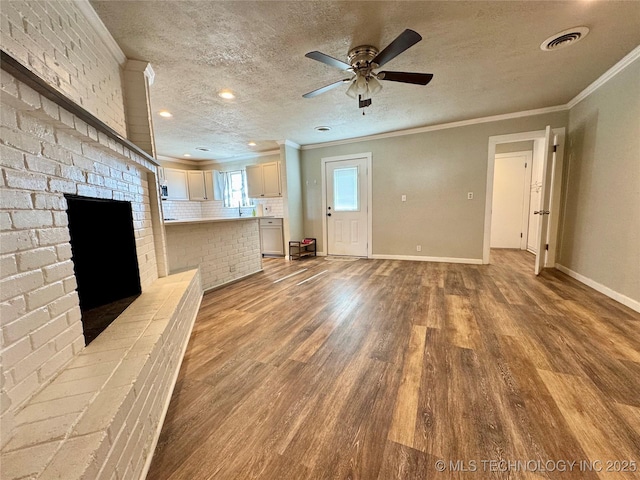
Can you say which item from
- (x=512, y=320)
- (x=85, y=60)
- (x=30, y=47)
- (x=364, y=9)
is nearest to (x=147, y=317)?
(x=30, y=47)

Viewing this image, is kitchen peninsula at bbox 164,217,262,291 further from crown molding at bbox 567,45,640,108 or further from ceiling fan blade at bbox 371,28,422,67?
crown molding at bbox 567,45,640,108

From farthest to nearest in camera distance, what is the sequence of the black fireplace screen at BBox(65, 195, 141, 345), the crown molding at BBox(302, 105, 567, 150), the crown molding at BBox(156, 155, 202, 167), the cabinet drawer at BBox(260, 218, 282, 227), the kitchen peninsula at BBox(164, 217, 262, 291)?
the crown molding at BBox(156, 155, 202, 167)
the cabinet drawer at BBox(260, 218, 282, 227)
the crown molding at BBox(302, 105, 567, 150)
the kitchen peninsula at BBox(164, 217, 262, 291)
the black fireplace screen at BBox(65, 195, 141, 345)

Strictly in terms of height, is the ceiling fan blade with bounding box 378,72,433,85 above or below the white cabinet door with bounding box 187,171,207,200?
above

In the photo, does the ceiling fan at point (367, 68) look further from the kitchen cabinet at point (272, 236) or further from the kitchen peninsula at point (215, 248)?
the kitchen cabinet at point (272, 236)

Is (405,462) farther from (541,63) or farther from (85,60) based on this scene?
(541,63)

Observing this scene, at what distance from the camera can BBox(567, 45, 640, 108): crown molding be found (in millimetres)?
2260

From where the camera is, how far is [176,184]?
5.82m

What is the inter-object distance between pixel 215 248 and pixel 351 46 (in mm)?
2631

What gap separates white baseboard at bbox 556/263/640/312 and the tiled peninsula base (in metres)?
3.74

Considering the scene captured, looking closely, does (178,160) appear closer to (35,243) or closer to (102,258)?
(102,258)

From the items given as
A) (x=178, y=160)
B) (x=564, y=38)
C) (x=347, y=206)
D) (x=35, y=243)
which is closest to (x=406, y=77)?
(x=564, y=38)

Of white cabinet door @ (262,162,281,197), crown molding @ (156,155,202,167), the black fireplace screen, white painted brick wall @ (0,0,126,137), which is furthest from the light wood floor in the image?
crown molding @ (156,155,202,167)

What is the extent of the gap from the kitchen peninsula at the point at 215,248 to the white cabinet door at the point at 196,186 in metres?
3.09

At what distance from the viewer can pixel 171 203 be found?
599 cm
